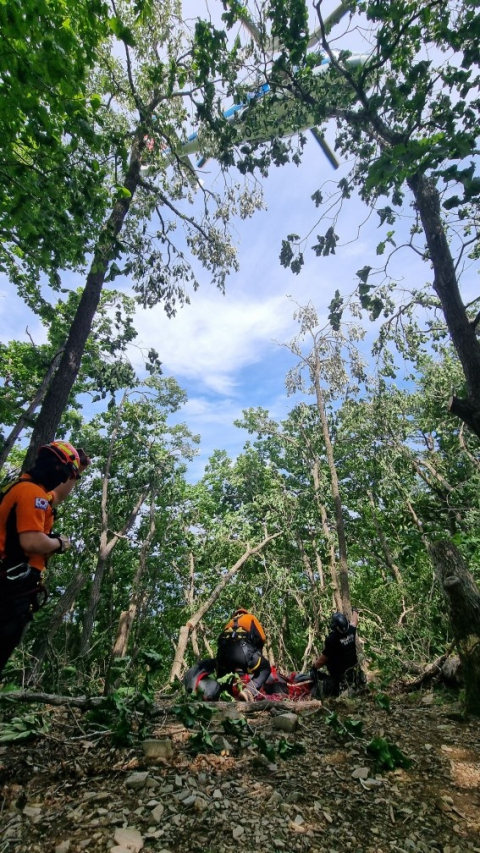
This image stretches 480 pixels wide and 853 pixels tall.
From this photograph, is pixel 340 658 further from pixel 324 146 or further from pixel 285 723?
pixel 324 146

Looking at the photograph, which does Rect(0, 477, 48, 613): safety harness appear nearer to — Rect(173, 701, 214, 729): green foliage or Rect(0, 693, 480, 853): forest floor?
Rect(0, 693, 480, 853): forest floor

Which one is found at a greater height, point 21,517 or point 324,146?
point 324,146

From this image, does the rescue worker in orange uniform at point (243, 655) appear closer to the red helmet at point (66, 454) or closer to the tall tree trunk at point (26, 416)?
the red helmet at point (66, 454)

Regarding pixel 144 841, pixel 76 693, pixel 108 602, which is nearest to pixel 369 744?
pixel 144 841

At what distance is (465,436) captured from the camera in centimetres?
1477

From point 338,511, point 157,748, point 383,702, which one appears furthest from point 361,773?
point 338,511

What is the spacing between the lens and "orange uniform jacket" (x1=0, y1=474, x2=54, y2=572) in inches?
95.7

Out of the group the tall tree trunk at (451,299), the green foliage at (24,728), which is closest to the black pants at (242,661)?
the green foliage at (24,728)

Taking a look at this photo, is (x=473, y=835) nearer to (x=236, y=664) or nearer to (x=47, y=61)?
(x=236, y=664)

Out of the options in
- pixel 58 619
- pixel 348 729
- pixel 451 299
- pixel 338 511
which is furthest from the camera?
pixel 338 511

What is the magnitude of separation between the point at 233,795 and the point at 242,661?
3.10 m

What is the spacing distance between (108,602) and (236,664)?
14.2m

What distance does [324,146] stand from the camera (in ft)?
24.0

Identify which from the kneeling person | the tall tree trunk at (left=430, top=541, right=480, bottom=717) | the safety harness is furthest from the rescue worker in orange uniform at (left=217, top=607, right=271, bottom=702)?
the safety harness
